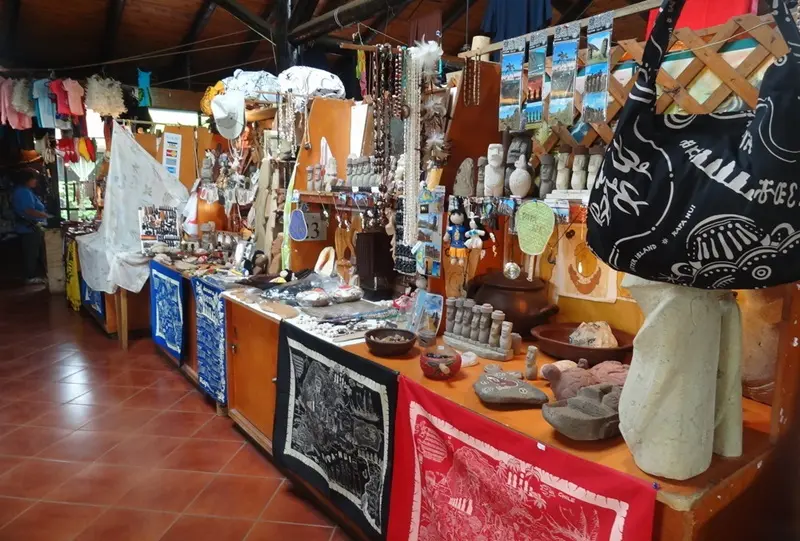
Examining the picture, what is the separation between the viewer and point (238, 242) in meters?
3.95

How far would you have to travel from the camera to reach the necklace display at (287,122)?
3.29m

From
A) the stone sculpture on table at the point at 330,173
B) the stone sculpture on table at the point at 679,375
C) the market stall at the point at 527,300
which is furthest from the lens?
the stone sculpture on table at the point at 330,173

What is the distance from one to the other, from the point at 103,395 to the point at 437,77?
3055 millimetres

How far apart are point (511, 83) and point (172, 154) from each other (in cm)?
379

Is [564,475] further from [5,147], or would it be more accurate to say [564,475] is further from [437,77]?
[5,147]

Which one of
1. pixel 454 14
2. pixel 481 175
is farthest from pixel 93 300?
pixel 454 14

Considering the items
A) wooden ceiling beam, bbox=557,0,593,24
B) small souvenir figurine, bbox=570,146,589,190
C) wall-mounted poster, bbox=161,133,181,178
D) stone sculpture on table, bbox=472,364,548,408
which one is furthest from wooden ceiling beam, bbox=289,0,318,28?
stone sculpture on table, bbox=472,364,548,408

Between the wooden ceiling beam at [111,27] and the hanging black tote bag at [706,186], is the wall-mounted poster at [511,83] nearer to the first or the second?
the hanging black tote bag at [706,186]

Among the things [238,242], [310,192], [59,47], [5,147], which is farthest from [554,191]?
[5,147]

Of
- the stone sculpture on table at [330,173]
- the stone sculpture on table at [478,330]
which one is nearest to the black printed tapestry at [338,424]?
the stone sculpture on table at [478,330]

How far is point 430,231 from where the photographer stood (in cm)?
214

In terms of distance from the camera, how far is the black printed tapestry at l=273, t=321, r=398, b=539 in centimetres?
188

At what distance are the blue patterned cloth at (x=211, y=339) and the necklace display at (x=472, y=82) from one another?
177 centimetres

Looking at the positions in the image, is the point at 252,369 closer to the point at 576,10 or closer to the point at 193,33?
the point at 576,10
